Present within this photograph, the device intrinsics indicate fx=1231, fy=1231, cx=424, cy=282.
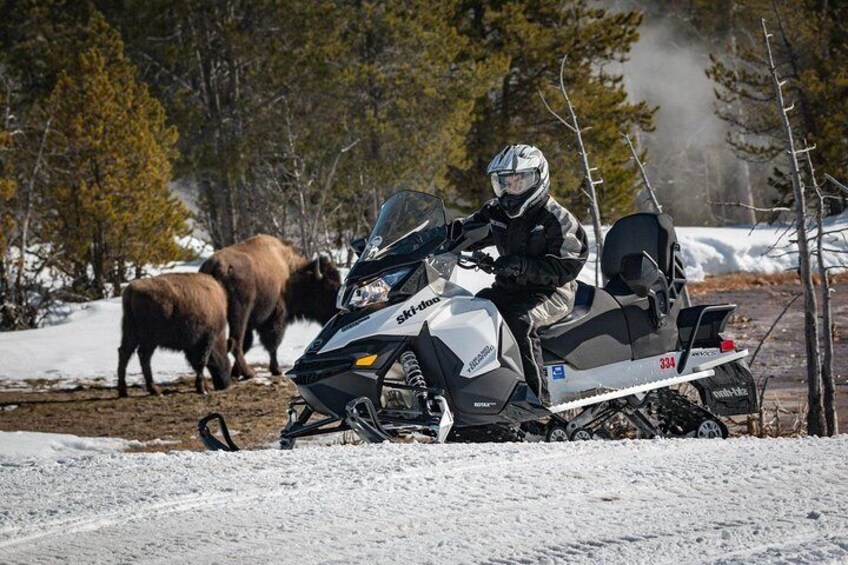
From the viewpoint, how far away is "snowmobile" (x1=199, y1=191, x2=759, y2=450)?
662 cm

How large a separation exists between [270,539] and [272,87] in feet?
81.7

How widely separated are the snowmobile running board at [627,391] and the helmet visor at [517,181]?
1260 millimetres

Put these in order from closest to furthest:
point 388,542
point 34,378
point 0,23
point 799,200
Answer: point 388,542 → point 799,200 → point 34,378 → point 0,23

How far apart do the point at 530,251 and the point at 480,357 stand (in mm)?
Result: 762

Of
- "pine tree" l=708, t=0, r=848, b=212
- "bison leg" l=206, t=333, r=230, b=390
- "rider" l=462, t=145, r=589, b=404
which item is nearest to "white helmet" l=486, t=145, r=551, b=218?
"rider" l=462, t=145, r=589, b=404

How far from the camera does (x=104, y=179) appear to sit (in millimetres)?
22828

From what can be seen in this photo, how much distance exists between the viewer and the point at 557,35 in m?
29.3

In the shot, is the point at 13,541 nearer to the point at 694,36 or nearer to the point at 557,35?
the point at 557,35

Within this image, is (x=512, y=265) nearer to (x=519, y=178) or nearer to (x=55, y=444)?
(x=519, y=178)

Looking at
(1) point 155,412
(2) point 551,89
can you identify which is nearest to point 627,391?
(1) point 155,412

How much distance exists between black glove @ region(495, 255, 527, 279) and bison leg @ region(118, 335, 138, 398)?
7340 millimetres

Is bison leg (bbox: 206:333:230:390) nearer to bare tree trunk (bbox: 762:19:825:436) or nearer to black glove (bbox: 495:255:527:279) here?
bare tree trunk (bbox: 762:19:825:436)

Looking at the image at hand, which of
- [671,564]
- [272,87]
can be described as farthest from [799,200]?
[272,87]

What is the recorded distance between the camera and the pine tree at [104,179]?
2231 cm
